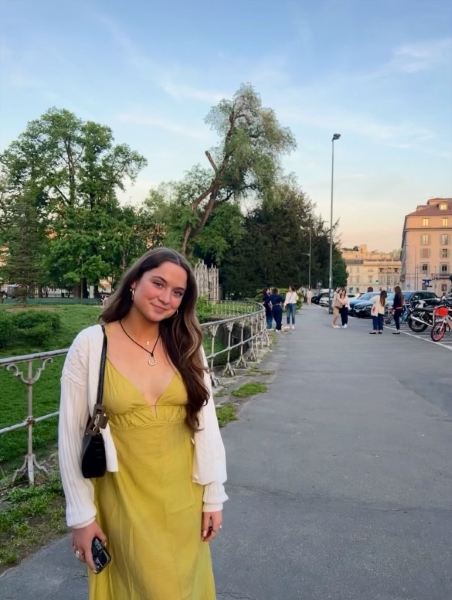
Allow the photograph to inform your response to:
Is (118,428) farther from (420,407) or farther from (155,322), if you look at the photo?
(420,407)

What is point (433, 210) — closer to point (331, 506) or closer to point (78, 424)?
point (331, 506)

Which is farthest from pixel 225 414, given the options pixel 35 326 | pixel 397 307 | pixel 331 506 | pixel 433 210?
pixel 433 210

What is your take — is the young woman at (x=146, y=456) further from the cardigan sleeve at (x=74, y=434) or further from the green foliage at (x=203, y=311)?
the green foliage at (x=203, y=311)

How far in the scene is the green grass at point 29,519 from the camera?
328cm

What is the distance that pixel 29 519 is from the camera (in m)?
3.70

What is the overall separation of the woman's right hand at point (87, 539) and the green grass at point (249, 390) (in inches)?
246

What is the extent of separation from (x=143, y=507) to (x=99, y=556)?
23 cm

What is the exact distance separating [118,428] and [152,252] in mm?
709

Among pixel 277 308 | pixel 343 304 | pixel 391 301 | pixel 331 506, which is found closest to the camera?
pixel 331 506

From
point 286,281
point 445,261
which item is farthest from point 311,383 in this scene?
point 445,261

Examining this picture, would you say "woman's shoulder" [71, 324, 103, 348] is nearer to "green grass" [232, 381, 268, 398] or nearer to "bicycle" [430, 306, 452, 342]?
"green grass" [232, 381, 268, 398]

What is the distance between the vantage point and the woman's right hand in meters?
1.92

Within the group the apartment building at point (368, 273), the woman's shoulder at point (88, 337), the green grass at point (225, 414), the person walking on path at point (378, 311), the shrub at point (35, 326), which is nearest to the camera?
the woman's shoulder at point (88, 337)

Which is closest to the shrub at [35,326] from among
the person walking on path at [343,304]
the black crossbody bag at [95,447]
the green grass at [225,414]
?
the green grass at [225,414]
